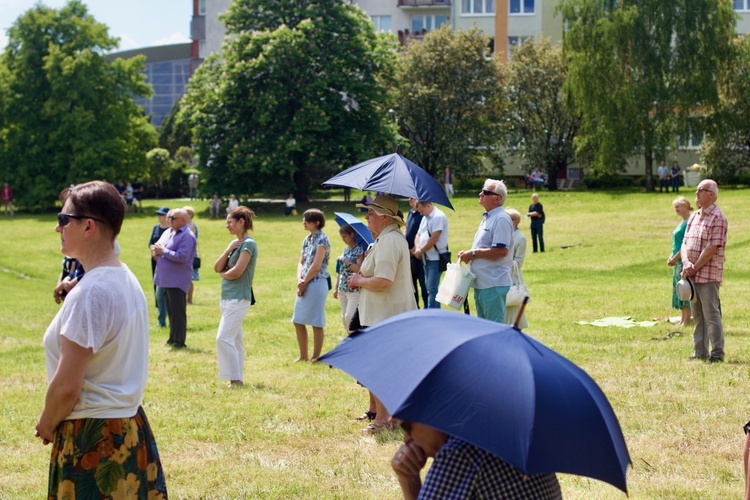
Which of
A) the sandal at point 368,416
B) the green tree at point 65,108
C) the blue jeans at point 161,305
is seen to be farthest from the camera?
the green tree at point 65,108

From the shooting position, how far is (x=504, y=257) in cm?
899

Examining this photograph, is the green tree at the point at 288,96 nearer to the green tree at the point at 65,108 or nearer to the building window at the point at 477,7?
the green tree at the point at 65,108

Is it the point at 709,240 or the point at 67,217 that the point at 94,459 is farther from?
the point at 709,240

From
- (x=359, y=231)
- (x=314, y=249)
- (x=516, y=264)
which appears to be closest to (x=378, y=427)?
(x=359, y=231)

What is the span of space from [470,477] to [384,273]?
4.22 m

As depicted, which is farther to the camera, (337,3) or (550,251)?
(337,3)

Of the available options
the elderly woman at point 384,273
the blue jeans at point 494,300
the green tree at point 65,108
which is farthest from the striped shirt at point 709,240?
the green tree at point 65,108

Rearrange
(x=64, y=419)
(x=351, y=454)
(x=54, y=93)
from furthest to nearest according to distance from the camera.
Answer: (x=54, y=93) < (x=351, y=454) < (x=64, y=419)

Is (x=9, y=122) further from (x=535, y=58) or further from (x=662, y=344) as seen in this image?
(x=662, y=344)

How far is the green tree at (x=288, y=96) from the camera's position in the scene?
1818 inches

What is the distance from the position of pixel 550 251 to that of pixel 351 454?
70.6 feet

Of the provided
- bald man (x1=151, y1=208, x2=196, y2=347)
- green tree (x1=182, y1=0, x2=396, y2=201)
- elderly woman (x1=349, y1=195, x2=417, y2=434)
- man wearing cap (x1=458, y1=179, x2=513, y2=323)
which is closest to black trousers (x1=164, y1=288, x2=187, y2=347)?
bald man (x1=151, y1=208, x2=196, y2=347)

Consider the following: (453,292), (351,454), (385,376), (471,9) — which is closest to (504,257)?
(453,292)

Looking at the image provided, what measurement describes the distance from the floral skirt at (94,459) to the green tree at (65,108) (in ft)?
164
